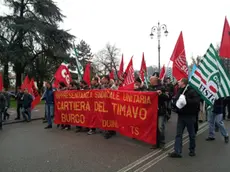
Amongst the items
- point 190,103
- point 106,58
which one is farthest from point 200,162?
point 106,58

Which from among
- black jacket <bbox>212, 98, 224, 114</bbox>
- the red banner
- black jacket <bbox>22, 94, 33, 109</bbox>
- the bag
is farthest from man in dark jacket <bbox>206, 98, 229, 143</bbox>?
black jacket <bbox>22, 94, 33, 109</bbox>

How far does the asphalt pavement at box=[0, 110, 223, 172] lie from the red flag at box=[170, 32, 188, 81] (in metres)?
1.96

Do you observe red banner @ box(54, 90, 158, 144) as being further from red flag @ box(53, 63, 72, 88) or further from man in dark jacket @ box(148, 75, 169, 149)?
red flag @ box(53, 63, 72, 88)

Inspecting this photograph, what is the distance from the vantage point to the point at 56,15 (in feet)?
103

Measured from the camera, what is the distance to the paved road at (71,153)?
5.09 m

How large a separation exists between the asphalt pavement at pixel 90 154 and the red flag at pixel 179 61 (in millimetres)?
1957

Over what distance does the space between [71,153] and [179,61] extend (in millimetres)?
4226

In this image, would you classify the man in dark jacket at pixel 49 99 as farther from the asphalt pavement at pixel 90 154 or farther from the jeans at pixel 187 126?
the jeans at pixel 187 126

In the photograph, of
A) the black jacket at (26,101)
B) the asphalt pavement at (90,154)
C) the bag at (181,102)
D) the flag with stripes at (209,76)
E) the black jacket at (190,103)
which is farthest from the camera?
the black jacket at (26,101)

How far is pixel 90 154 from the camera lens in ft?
19.5

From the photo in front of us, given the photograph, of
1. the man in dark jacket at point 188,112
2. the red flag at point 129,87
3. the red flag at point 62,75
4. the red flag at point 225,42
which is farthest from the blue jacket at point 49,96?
the red flag at point 225,42

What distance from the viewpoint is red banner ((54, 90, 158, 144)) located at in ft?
21.3

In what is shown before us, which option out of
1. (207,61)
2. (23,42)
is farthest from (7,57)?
(207,61)

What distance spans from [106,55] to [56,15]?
3285 cm
